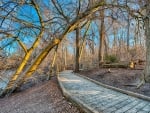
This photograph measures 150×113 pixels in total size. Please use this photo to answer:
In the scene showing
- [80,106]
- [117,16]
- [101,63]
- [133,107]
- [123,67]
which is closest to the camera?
[133,107]

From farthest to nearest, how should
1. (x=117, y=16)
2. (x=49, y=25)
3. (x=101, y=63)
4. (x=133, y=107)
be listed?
(x=101, y=63) < (x=49, y=25) < (x=117, y=16) < (x=133, y=107)

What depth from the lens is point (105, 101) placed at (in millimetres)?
7473

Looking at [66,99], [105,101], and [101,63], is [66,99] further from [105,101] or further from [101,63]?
[101,63]

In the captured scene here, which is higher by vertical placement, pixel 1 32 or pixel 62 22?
pixel 62 22

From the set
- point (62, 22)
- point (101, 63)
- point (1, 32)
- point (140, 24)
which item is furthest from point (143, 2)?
point (101, 63)

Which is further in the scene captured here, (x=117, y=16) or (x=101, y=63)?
(x=101, y=63)

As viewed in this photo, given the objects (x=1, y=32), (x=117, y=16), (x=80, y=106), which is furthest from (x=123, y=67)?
(x=80, y=106)

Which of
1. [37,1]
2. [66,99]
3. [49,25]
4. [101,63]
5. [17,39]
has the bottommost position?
[66,99]

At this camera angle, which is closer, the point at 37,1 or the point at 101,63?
the point at 37,1

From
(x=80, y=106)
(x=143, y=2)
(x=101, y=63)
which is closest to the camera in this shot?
(x=80, y=106)

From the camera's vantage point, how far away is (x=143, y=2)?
12.1 meters

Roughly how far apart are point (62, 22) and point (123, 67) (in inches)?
254

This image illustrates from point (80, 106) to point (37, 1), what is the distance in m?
9.66

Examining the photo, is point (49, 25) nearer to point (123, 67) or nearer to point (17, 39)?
point (17, 39)
